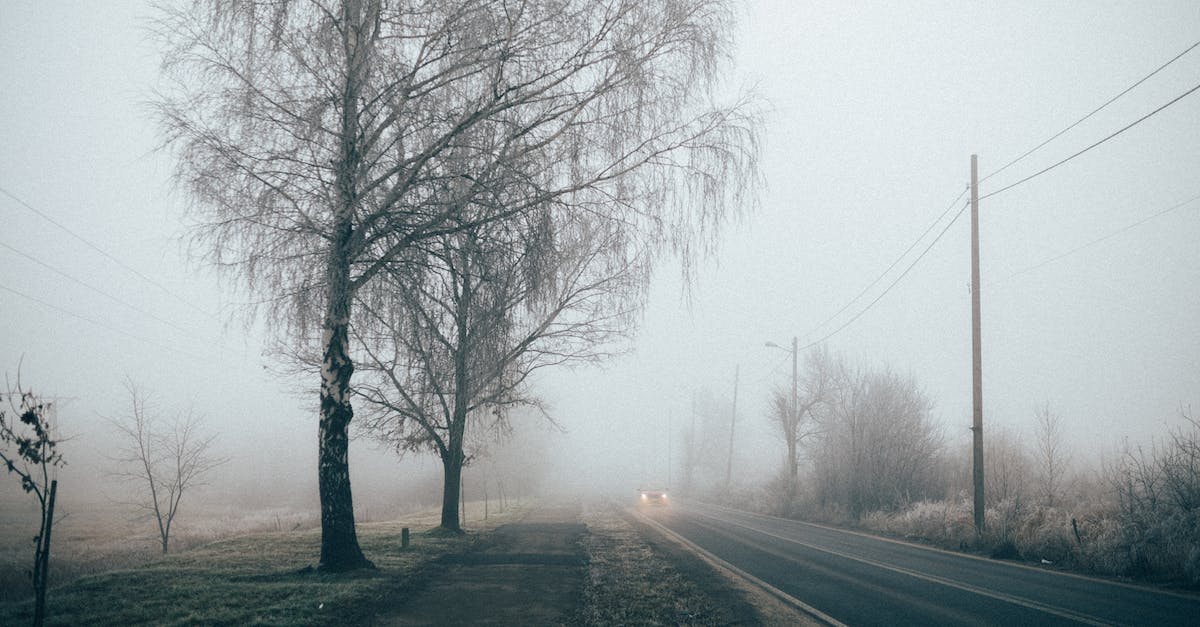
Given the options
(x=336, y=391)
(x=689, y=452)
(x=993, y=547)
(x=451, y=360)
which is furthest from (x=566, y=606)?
(x=689, y=452)

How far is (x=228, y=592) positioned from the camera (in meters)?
7.70

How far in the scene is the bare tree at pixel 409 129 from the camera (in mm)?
7641

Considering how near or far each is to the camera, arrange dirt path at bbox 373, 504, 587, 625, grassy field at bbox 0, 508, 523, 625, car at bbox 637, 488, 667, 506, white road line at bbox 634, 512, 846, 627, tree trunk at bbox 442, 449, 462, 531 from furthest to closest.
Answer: car at bbox 637, 488, 667, 506 → tree trunk at bbox 442, 449, 462, 531 → white road line at bbox 634, 512, 846, 627 → dirt path at bbox 373, 504, 587, 625 → grassy field at bbox 0, 508, 523, 625

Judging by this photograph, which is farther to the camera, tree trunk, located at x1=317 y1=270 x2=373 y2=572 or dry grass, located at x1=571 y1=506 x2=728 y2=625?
tree trunk, located at x1=317 y1=270 x2=373 y2=572

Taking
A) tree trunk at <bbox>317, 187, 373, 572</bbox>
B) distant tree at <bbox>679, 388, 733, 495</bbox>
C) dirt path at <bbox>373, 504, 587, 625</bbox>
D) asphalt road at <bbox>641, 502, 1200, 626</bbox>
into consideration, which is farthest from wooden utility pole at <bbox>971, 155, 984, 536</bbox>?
distant tree at <bbox>679, 388, 733, 495</bbox>

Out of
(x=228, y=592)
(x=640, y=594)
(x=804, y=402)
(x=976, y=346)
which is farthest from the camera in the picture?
(x=804, y=402)

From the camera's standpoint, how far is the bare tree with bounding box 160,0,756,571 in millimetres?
7641

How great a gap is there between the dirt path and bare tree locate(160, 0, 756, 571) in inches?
159

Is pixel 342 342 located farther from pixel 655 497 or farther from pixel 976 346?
pixel 655 497

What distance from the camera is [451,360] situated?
867 cm

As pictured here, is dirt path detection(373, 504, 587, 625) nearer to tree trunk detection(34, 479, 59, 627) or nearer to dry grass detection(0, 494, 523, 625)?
dry grass detection(0, 494, 523, 625)

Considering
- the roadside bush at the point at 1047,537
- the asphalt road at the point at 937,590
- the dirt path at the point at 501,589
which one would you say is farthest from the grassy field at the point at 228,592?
the roadside bush at the point at 1047,537

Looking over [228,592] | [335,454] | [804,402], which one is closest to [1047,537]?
[335,454]

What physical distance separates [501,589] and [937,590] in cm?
655
